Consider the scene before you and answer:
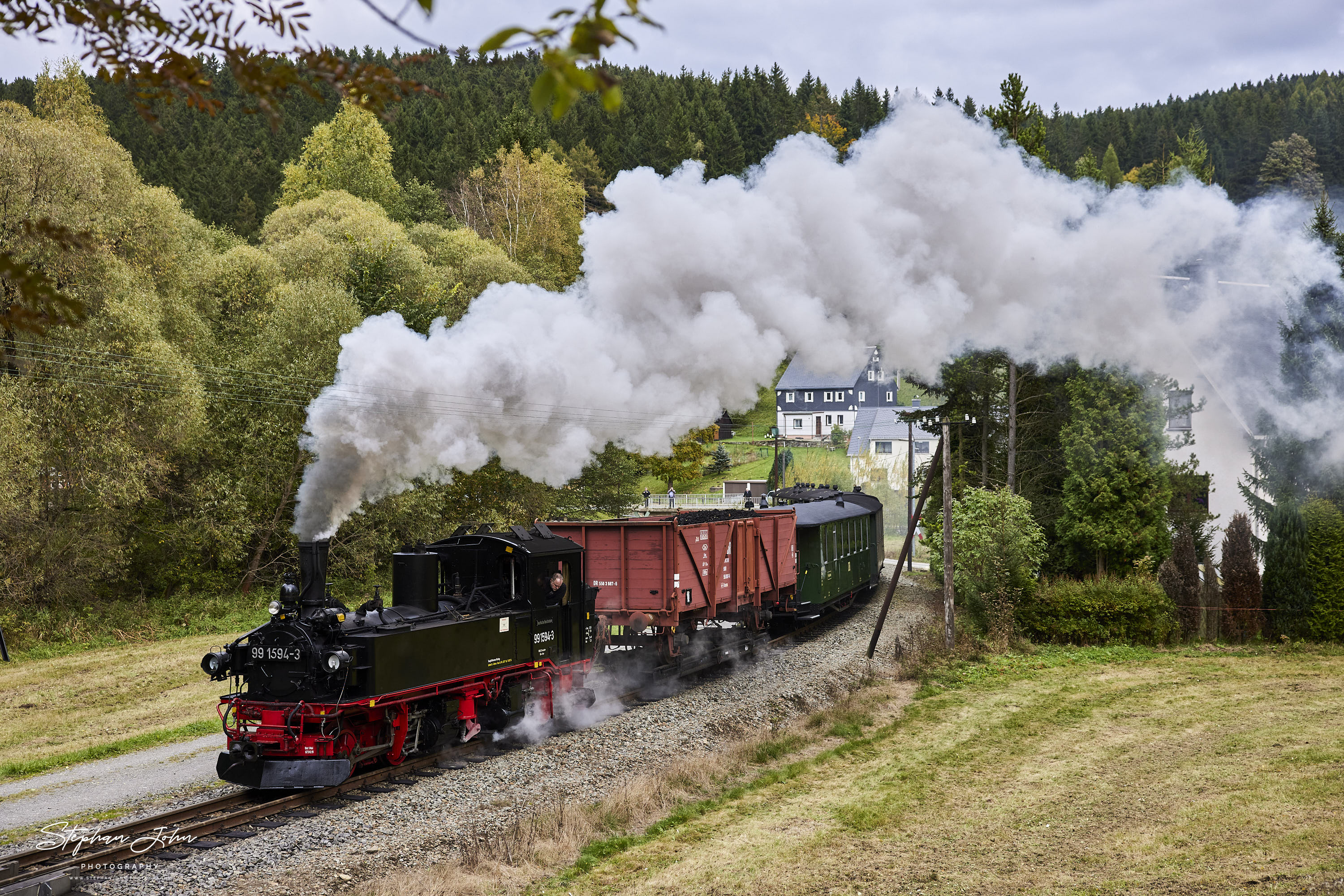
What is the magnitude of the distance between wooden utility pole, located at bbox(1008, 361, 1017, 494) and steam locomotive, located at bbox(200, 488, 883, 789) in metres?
11.6

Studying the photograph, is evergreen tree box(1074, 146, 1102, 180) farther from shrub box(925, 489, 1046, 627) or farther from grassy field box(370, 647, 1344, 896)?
grassy field box(370, 647, 1344, 896)

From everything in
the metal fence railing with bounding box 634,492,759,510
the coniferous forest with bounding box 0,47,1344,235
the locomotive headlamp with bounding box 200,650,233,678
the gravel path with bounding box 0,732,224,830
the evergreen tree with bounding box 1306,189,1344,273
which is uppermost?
the coniferous forest with bounding box 0,47,1344,235

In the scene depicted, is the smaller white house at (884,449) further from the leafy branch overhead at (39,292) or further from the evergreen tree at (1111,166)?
the leafy branch overhead at (39,292)

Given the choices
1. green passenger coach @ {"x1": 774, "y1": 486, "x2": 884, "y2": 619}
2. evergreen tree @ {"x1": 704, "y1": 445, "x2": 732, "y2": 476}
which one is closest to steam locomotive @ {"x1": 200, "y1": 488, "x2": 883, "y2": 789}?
green passenger coach @ {"x1": 774, "y1": 486, "x2": 884, "y2": 619}

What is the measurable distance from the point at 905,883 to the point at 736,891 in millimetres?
1503

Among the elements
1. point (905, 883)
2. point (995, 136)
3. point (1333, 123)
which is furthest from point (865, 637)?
point (1333, 123)

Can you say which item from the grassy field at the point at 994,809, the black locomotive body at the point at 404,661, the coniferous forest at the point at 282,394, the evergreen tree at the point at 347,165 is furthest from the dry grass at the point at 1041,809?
the evergreen tree at the point at 347,165

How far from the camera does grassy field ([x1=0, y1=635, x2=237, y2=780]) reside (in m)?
14.9

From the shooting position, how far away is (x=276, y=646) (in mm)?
11727

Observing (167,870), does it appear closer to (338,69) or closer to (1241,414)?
(338,69)

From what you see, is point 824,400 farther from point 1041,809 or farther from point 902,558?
point 1041,809

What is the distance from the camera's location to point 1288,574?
22391 millimetres

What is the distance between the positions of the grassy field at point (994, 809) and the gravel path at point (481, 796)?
32.6 inches

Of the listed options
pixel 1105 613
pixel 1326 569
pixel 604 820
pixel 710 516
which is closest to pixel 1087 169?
pixel 1326 569
